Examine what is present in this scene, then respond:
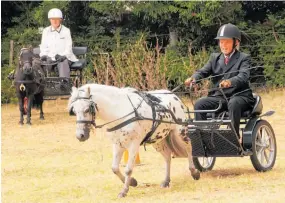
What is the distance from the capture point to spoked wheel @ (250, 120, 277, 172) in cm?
1102

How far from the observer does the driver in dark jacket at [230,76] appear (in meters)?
10.8

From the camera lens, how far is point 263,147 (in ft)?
37.2

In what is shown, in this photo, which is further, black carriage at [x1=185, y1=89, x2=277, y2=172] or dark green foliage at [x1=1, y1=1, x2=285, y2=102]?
dark green foliage at [x1=1, y1=1, x2=285, y2=102]

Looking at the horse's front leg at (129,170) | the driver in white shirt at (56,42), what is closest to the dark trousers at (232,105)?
the horse's front leg at (129,170)

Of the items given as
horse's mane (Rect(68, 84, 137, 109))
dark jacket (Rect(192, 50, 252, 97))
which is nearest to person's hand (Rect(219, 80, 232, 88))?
dark jacket (Rect(192, 50, 252, 97))

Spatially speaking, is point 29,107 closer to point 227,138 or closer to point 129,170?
point 227,138

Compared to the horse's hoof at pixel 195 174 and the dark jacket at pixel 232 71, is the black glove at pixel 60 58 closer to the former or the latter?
the dark jacket at pixel 232 71

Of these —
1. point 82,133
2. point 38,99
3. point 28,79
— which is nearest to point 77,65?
point 28,79

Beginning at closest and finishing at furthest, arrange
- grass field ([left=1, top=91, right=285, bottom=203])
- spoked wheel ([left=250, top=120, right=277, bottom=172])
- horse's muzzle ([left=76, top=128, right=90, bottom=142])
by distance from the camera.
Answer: horse's muzzle ([left=76, top=128, right=90, bottom=142]), grass field ([left=1, top=91, right=285, bottom=203]), spoked wheel ([left=250, top=120, right=277, bottom=172])

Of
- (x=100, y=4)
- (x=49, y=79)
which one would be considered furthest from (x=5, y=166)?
(x=100, y=4)

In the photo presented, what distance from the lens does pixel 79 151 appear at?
48.0ft

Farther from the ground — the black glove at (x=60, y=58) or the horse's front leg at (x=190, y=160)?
the black glove at (x=60, y=58)

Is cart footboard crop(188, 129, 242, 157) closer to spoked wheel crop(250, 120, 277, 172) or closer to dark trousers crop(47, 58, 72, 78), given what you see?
spoked wheel crop(250, 120, 277, 172)

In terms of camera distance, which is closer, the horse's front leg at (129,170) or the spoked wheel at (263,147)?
the horse's front leg at (129,170)
